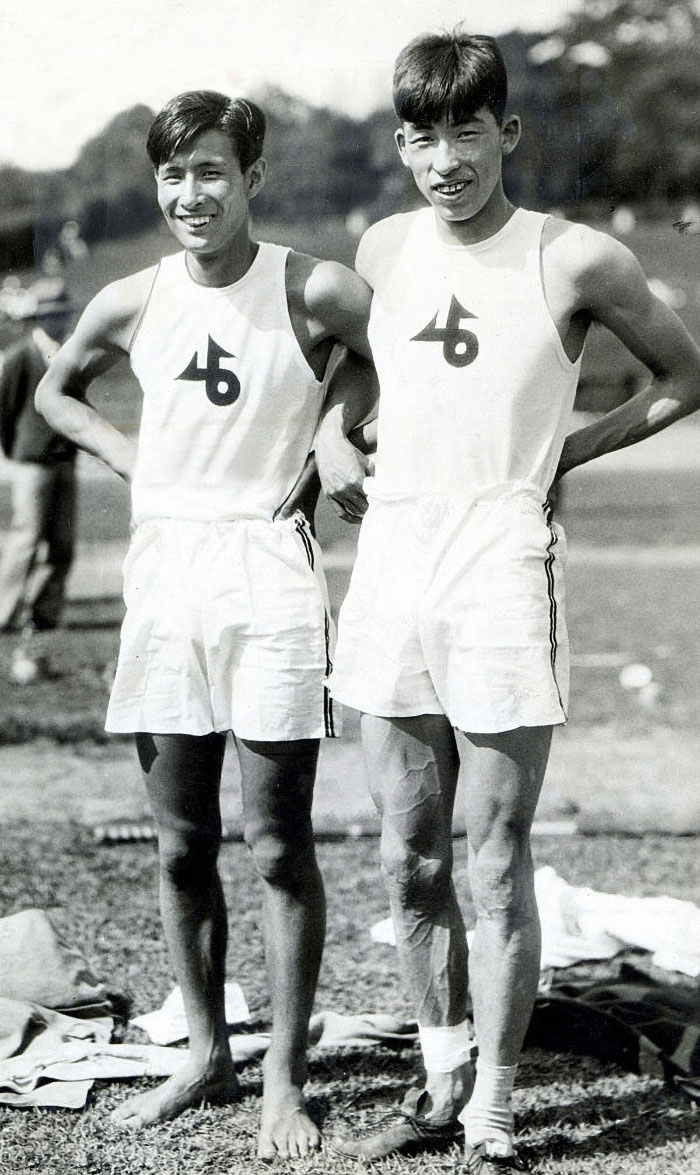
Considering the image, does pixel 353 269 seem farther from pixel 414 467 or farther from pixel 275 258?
pixel 414 467

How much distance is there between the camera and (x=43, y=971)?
3932mm

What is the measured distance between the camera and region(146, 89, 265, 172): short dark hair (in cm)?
300

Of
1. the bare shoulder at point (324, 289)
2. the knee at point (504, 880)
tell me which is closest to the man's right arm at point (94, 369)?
the bare shoulder at point (324, 289)

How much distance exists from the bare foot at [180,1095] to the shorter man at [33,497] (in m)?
5.31

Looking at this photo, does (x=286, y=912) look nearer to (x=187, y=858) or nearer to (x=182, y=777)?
(x=187, y=858)

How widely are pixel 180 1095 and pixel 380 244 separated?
2.14 metres

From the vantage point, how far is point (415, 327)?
2.95m

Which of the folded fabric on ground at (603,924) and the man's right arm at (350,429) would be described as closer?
the man's right arm at (350,429)

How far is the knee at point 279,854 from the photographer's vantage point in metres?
3.09

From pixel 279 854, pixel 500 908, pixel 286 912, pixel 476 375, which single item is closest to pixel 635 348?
pixel 476 375

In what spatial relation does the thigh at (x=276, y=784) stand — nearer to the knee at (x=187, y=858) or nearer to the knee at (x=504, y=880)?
the knee at (x=187, y=858)

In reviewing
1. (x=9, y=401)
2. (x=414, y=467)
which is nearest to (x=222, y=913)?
(x=414, y=467)

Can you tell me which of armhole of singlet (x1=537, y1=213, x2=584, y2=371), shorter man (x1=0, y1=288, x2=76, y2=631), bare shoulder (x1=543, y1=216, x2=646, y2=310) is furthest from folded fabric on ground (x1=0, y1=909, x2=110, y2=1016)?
shorter man (x1=0, y1=288, x2=76, y2=631)

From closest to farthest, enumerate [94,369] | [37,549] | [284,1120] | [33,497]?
[284,1120] < [94,369] < [33,497] < [37,549]
